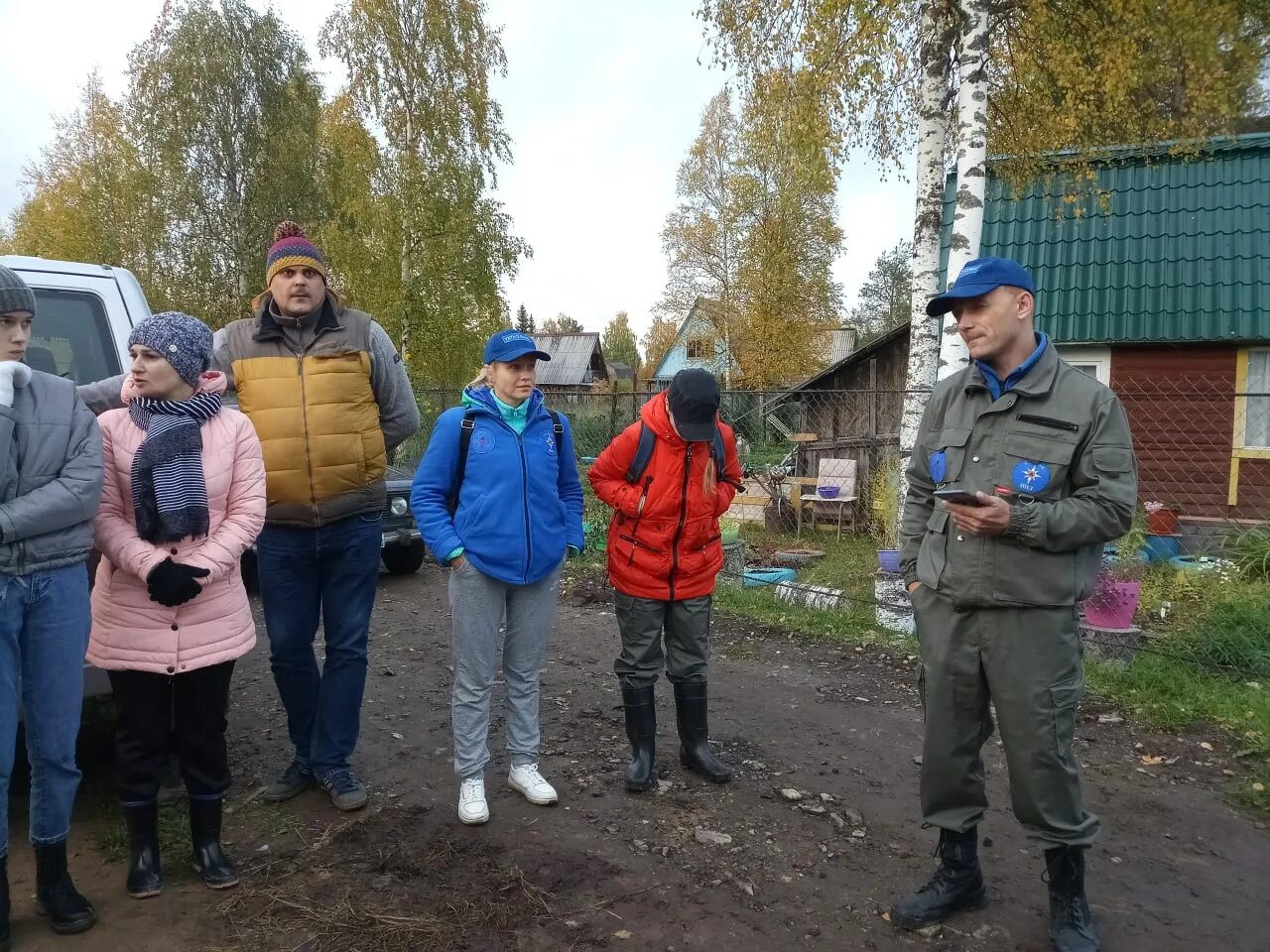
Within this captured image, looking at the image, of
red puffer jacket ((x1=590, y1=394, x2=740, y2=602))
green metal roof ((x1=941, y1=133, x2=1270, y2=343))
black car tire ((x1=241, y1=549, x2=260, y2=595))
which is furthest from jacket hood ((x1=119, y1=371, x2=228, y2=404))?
green metal roof ((x1=941, y1=133, x2=1270, y2=343))

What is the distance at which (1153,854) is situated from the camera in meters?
3.31

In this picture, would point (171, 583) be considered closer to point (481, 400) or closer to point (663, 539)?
point (481, 400)

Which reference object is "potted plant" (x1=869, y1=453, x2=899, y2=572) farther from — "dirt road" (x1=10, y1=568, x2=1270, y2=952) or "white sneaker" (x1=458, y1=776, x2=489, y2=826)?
"white sneaker" (x1=458, y1=776, x2=489, y2=826)

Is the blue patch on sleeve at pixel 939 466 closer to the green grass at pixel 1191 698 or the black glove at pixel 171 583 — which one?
the black glove at pixel 171 583

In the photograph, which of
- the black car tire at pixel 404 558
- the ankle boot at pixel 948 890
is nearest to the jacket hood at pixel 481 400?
the ankle boot at pixel 948 890

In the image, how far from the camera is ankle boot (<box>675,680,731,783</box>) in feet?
12.6

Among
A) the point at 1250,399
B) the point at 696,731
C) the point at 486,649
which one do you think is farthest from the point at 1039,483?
the point at 1250,399

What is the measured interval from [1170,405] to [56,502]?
→ 1112 cm

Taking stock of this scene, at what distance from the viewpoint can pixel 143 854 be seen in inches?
112

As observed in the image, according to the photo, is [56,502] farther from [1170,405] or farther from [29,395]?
[1170,405]

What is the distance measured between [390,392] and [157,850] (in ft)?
6.03

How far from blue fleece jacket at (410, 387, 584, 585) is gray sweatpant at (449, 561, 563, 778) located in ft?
0.35

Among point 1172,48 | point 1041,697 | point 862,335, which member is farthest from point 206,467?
point 862,335

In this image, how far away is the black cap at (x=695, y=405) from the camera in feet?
11.9
